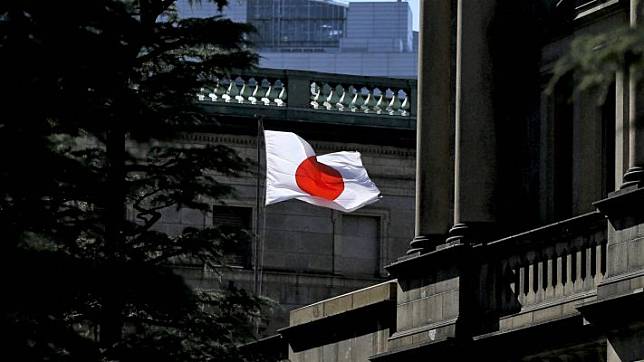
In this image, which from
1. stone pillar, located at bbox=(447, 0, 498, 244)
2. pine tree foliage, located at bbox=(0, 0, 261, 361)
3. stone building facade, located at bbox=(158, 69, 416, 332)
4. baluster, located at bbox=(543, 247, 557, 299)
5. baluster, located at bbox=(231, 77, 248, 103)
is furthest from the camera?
baluster, located at bbox=(231, 77, 248, 103)

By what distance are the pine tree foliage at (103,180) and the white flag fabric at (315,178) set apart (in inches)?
274

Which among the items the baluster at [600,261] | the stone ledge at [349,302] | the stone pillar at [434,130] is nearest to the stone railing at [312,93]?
the stone ledge at [349,302]

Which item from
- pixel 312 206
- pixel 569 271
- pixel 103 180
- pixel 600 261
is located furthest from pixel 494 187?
pixel 312 206

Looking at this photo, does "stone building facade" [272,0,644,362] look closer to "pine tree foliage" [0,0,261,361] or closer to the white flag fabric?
"pine tree foliage" [0,0,261,361]

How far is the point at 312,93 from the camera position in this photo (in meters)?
57.4

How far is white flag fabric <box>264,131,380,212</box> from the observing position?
46.1 meters

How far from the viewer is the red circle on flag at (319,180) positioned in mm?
46188

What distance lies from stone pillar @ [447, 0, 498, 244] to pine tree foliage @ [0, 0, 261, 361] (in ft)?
10.1

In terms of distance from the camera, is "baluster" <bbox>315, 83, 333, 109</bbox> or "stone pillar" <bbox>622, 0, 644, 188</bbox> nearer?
"stone pillar" <bbox>622, 0, 644, 188</bbox>

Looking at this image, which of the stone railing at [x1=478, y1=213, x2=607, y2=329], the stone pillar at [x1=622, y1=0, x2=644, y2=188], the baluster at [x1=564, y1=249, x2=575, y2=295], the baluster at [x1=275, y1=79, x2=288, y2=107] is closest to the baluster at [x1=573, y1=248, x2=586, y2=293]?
the stone railing at [x1=478, y1=213, x2=607, y2=329]

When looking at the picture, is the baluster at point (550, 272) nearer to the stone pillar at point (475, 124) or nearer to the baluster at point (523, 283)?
the baluster at point (523, 283)

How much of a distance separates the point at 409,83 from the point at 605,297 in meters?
28.6

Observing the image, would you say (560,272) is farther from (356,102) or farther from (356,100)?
(356,100)

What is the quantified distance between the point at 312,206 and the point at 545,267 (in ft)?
82.4
